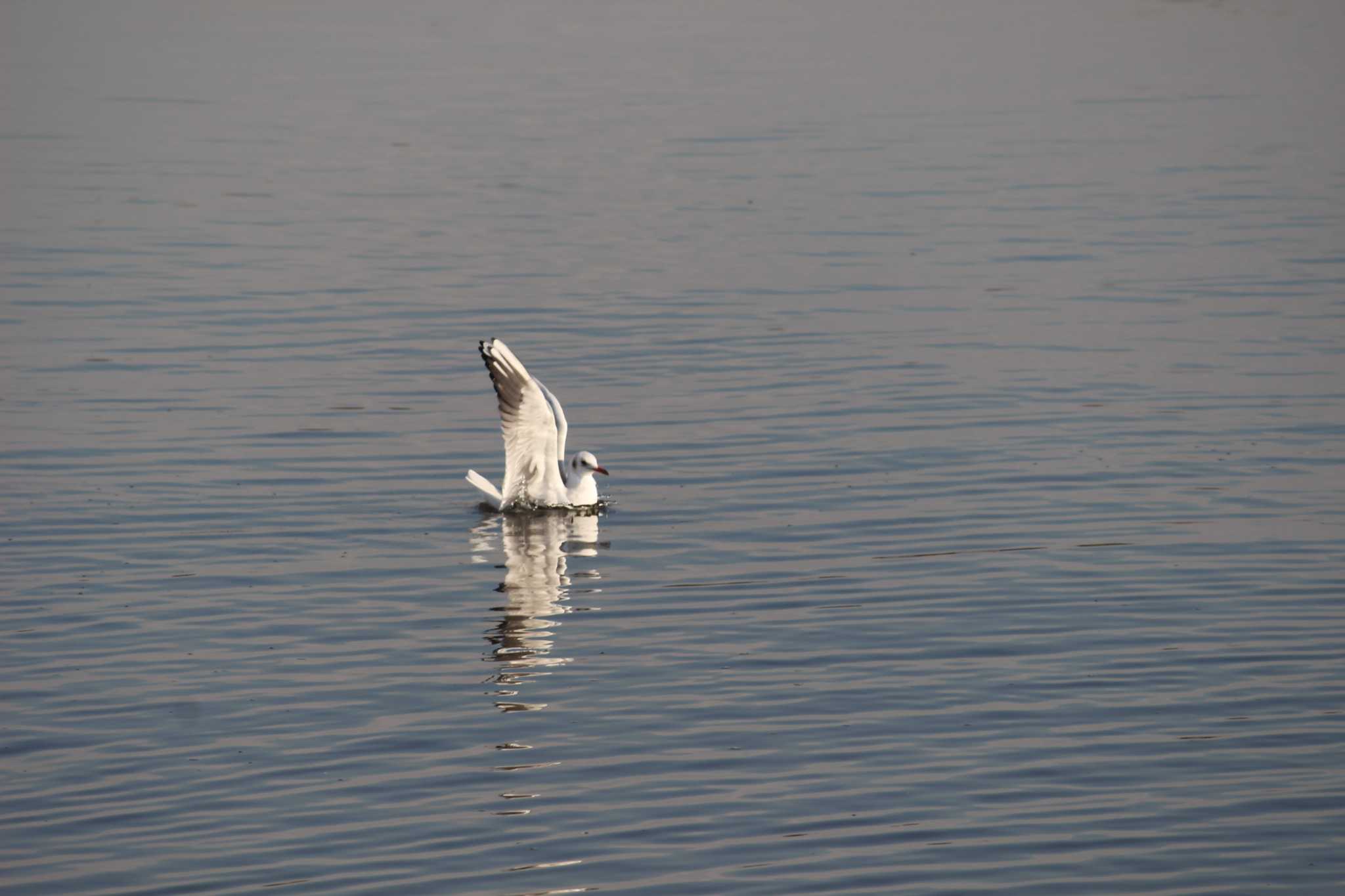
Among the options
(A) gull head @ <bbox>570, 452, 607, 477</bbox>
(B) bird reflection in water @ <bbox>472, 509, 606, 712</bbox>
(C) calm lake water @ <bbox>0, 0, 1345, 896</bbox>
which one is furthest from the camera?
(A) gull head @ <bbox>570, 452, 607, 477</bbox>

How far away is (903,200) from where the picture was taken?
112ft

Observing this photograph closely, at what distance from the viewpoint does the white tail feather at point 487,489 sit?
18.3m

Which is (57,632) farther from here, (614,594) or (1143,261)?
(1143,261)

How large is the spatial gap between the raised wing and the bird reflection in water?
0.24m

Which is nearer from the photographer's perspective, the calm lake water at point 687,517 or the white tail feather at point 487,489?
the calm lake water at point 687,517

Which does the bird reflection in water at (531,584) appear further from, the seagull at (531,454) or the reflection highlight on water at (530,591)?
the seagull at (531,454)

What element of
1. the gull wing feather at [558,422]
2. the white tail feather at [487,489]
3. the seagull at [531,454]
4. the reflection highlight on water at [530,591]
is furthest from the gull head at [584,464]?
the white tail feather at [487,489]

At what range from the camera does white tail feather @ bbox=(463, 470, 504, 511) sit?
1834 cm

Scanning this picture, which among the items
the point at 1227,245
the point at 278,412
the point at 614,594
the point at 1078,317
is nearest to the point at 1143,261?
the point at 1227,245

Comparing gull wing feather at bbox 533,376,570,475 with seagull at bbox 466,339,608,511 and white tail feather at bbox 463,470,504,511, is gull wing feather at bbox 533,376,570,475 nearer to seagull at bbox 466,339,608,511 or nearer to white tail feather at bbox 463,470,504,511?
seagull at bbox 466,339,608,511

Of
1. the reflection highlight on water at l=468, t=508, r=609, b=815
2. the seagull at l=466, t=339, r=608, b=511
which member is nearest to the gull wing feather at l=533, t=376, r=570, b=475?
the seagull at l=466, t=339, r=608, b=511

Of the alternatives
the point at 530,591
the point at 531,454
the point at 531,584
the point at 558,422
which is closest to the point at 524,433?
the point at 531,454

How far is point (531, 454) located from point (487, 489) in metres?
0.55

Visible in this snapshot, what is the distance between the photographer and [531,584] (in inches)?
623
